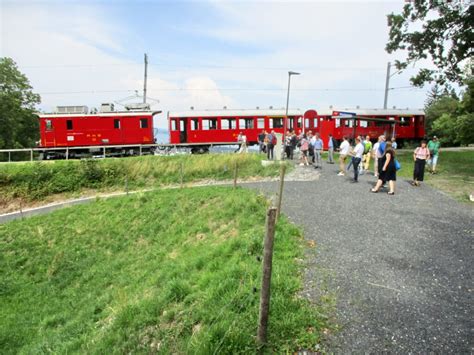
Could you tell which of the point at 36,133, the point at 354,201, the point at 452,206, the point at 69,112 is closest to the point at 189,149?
the point at 69,112

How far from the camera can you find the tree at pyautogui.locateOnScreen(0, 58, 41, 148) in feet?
113

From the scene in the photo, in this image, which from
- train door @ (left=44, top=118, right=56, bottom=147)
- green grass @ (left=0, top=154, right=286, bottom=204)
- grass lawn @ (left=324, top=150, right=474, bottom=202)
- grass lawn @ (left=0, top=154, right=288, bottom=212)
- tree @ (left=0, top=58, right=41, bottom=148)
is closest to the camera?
grass lawn @ (left=324, top=150, right=474, bottom=202)

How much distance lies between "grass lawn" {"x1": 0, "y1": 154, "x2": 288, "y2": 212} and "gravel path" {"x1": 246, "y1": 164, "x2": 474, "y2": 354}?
868cm

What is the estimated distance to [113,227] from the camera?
10.8m

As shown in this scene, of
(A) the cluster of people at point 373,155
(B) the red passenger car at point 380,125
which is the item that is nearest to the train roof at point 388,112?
(B) the red passenger car at point 380,125

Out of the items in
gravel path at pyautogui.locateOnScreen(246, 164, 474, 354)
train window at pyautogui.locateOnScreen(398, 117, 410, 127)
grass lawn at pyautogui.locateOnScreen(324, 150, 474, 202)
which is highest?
train window at pyautogui.locateOnScreen(398, 117, 410, 127)

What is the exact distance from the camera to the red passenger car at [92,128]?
2238 cm

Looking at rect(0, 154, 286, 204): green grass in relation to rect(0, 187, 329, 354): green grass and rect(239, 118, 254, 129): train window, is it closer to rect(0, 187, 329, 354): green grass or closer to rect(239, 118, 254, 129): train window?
rect(0, 187, 329, 354): green grass

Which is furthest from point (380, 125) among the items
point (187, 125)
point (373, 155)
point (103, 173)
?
point (103, 173)

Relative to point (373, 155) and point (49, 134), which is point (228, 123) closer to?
point (373, 155)

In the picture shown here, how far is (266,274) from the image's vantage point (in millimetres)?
3055

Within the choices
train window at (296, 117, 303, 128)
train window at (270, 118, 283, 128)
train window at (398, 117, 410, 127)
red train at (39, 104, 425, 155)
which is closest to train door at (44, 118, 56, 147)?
red train at (39, 104, 425, 155)

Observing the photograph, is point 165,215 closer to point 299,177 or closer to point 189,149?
point 299,177

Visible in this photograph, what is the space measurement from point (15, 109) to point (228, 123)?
28582 millimetres
